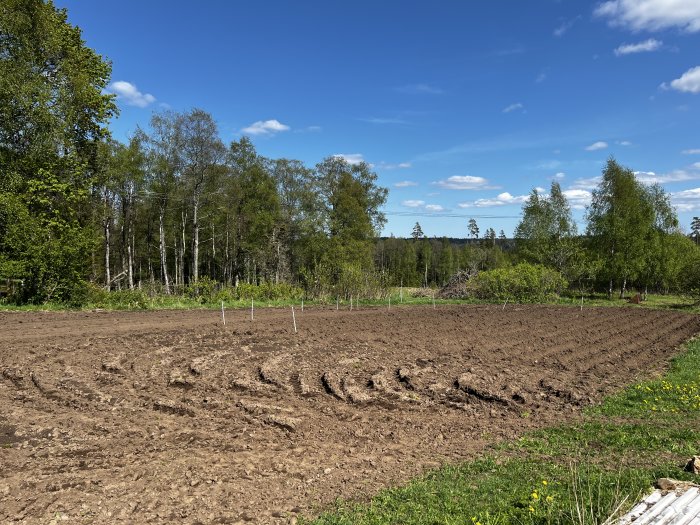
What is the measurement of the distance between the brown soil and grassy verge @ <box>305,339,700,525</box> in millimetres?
470

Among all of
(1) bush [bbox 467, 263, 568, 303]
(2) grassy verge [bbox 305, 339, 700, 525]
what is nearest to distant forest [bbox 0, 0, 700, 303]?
(1) bush [bbox 467, 263, 568, 303]

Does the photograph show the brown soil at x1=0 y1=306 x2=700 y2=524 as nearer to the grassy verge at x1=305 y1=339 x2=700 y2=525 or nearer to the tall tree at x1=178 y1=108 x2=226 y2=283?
the grassy verge at x1=305 y1=339 x2=700 y2=525

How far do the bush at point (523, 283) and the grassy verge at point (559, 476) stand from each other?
2340 cm

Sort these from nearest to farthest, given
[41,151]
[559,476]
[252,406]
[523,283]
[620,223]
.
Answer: [559,476], [252,406], [41,151], [523,283], [620,223]

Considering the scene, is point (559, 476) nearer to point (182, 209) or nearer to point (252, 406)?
point (252, 406)

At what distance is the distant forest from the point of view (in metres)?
20.1

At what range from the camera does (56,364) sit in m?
10.1

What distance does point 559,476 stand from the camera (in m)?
5.38

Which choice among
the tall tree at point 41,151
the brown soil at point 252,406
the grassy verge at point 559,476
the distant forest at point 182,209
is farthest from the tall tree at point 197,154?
the grassy verge at point 559,476

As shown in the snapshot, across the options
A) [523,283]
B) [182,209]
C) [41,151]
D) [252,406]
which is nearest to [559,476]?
[252,406]

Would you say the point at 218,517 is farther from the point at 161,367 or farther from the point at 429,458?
the point at 161,367

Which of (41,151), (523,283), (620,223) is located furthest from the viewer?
(620,223)

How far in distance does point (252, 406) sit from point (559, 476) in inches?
193

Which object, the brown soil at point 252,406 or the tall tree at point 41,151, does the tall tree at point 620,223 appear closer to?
the brown soil at point 252,406
